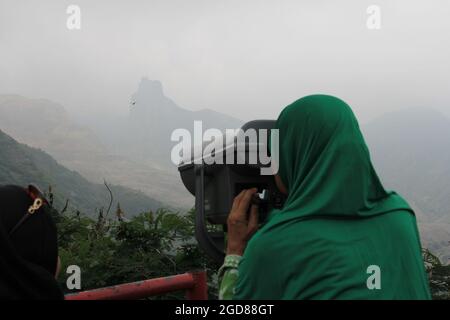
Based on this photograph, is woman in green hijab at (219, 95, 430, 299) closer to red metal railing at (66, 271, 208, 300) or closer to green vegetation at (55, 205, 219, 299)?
red metal railing at (66, 271, 208, 300)

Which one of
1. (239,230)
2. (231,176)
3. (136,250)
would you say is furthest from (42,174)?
(239,230)

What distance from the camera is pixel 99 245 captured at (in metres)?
3.92

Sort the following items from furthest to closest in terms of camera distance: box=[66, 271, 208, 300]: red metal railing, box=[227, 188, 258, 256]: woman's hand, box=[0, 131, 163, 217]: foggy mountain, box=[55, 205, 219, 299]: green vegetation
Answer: box=[0, 131, 163, 217]: foggy mountain
box=[55, 205, 219, 299]: green vegetation
box=[66, 271, 208, 300]: red metal railing
box=[227, 188, 258, 256]: woman's hand

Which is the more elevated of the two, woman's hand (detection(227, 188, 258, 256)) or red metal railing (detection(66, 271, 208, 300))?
woman's hand (detection(227, 188, 258, 256))

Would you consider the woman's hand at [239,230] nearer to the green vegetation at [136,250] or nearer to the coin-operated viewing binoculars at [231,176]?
the coin-operated viewing binoculars at [231,176]

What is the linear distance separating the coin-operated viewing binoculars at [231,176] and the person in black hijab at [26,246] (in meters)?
0.68

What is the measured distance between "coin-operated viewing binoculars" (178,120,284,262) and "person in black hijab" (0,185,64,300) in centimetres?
68

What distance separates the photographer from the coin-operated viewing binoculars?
1966mm

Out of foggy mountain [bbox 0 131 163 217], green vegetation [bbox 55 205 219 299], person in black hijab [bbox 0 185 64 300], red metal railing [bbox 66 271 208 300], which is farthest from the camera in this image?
foggy mountain [bbox 0 131 163 217]

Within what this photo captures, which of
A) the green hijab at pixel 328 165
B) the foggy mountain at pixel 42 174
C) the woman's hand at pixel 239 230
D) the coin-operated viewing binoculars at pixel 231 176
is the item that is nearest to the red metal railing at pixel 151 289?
the coin-operated viewing binoculars at pixel 231 176

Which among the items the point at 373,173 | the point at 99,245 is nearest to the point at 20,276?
the point at 373,173

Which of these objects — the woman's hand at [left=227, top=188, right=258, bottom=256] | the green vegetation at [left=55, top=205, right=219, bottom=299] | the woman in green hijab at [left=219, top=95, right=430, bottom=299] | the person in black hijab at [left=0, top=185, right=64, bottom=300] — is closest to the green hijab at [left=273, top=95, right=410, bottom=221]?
the woman in green hijab at [left=219, top=95, right=430, bottom=299]
